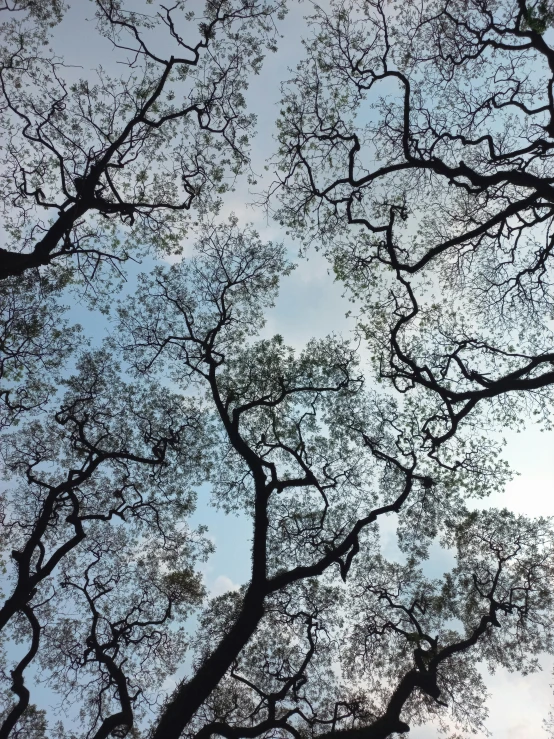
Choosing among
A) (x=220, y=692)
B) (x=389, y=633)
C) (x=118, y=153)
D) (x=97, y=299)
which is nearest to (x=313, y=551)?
(x=389, y=633)

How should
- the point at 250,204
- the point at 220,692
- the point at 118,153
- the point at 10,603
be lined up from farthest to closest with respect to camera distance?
the point at 220,692 < the point at 250,204 < the point at 118,153 < the point at 10,603

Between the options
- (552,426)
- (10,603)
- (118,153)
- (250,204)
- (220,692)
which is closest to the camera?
(10,603)

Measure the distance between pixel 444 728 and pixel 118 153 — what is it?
74.7ft

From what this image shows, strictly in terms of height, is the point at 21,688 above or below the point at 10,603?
below

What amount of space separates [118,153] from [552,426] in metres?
15.9

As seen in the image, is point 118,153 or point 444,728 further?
point 444,728

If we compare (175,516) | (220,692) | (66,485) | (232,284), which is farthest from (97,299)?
(220,692)

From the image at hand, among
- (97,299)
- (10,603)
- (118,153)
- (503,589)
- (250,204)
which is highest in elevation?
(250,204)

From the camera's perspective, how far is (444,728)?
16.2 m

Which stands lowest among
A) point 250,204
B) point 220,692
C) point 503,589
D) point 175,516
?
point 220,692

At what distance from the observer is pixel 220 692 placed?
52.3 feet

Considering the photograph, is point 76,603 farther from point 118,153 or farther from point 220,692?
point 118,153

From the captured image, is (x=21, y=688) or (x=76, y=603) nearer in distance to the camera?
(x=21, y=688)

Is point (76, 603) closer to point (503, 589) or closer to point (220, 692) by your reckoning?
point (220, 692)
